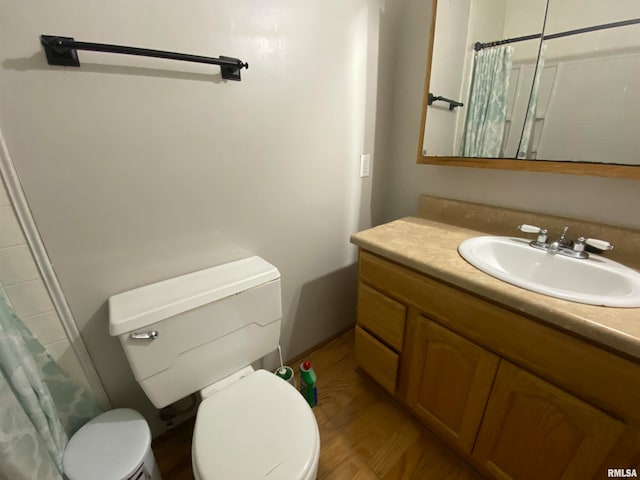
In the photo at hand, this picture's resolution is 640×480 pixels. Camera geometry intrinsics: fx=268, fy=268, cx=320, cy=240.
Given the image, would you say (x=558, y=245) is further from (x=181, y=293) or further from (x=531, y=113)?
(x=181, y=293)

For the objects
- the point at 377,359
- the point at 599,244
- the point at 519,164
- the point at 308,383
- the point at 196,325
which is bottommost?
the point at 308,383

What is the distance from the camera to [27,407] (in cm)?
69

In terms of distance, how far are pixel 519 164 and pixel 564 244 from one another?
0.34 m

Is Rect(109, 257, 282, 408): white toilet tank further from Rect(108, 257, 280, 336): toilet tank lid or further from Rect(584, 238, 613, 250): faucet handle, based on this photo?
Rect(584, 238, 613, 250): faucet handle

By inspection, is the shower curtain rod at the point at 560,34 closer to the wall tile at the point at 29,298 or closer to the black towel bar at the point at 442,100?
the black towel bar at the point at 442,100

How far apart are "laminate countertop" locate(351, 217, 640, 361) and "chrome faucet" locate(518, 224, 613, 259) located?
0.21 m

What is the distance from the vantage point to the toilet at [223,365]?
2.48 ft

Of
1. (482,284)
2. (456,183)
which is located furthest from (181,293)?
(456,183)

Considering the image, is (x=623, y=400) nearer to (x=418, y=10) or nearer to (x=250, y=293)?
(x=250, y=293)

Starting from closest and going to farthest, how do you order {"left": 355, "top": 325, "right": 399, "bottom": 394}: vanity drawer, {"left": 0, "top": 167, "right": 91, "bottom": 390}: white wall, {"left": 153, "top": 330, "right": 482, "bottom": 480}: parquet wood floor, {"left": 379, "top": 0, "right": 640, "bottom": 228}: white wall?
{"left": 0, "top": 167, "right": 91, "bottom": 390}: white wall
{"left": 379, "top": 0, "right": 640, "bottom": 228}: white wall
{"left": 153, "top": 330, "right": 482, "bottom": 480}: parquet wood floor
{"left": 355, "top": 325, "right": 399, "bottom": 394}: vanity drawer

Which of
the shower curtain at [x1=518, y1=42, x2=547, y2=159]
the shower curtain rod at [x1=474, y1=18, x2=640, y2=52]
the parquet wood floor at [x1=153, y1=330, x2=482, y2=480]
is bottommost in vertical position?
the parquet wood floor at [x1=153, y1=330, x2=482, y2=480]

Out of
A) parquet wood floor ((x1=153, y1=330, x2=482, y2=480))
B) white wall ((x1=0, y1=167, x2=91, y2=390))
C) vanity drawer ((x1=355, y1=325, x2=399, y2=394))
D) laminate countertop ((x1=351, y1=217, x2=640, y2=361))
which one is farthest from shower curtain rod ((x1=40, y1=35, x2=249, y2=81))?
parquet wood floor ((x1=153, y1=330, x2=482, y2=480))

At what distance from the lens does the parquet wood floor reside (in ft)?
3.51

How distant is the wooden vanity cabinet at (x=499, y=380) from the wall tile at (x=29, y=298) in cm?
108
